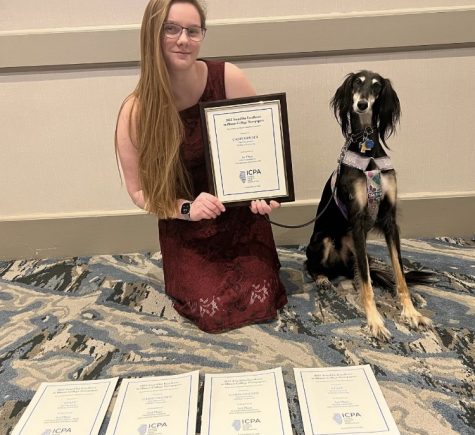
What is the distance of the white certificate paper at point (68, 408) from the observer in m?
1.37

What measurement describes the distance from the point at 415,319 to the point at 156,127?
3.89ft

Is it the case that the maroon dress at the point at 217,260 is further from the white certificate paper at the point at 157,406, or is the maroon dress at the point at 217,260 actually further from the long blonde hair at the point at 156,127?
the white certificate paper at the point at 157,406

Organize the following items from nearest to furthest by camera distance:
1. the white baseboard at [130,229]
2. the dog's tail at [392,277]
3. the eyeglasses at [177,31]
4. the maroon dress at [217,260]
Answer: the eyeglasses at [177,31] < the maroon dress at [217,260] < the dog's tail at [392,277] < the white baseboard at [130,229]

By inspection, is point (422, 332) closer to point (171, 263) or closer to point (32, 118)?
point (171, 263)

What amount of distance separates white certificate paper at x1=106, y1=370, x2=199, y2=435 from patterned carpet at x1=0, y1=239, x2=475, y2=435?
72mm

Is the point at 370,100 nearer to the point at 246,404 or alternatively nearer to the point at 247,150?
the point at 247,150

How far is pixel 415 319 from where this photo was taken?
5.86ft

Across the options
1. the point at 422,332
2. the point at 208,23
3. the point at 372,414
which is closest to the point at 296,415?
the point at 372,414

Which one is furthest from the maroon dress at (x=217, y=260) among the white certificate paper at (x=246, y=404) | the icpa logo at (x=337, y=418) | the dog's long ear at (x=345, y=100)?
the icpa logo at (x=337, y=418)

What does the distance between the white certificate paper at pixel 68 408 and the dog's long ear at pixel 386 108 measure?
1.30 meters

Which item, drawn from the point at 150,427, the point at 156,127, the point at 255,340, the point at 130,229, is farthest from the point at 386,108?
the point at 130,229

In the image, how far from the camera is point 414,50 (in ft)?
7.47

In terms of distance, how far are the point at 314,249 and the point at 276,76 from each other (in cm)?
85

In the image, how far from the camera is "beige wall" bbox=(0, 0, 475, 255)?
2221mm
